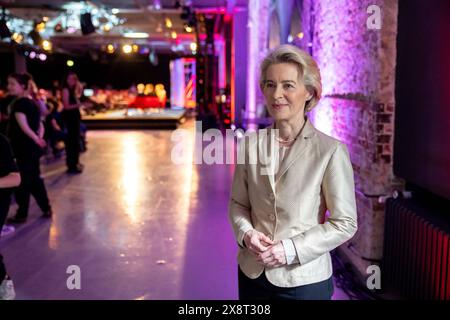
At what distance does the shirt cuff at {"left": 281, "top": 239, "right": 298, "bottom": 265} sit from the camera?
1349 mm

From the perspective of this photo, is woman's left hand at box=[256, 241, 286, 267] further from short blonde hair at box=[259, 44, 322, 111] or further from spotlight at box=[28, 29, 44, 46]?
spotlight at box=[28, 29, 44, 46]

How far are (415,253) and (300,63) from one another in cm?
162

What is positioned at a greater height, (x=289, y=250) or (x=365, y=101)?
(x=365, y=101)

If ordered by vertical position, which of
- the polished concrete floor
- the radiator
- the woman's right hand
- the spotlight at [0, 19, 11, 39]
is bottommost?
the polished concrete floor

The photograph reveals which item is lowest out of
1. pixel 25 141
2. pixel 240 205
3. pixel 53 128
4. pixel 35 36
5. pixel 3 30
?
pixel 53 128

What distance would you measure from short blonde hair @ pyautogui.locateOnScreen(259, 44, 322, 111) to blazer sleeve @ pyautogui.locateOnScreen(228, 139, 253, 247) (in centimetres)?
25

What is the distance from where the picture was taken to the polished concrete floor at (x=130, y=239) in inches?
122

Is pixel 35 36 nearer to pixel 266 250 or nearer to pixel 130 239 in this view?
pixel 130 239

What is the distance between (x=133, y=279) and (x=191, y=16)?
907cm

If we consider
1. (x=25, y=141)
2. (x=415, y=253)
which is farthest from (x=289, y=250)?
(x=25, y=141)


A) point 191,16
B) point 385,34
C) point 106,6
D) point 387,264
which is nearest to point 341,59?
point 385,34

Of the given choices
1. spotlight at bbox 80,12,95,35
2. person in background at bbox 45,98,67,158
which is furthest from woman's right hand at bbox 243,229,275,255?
spotlight at bbox 80,12,95,35

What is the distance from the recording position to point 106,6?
1147cm

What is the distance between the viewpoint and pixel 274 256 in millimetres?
1348
